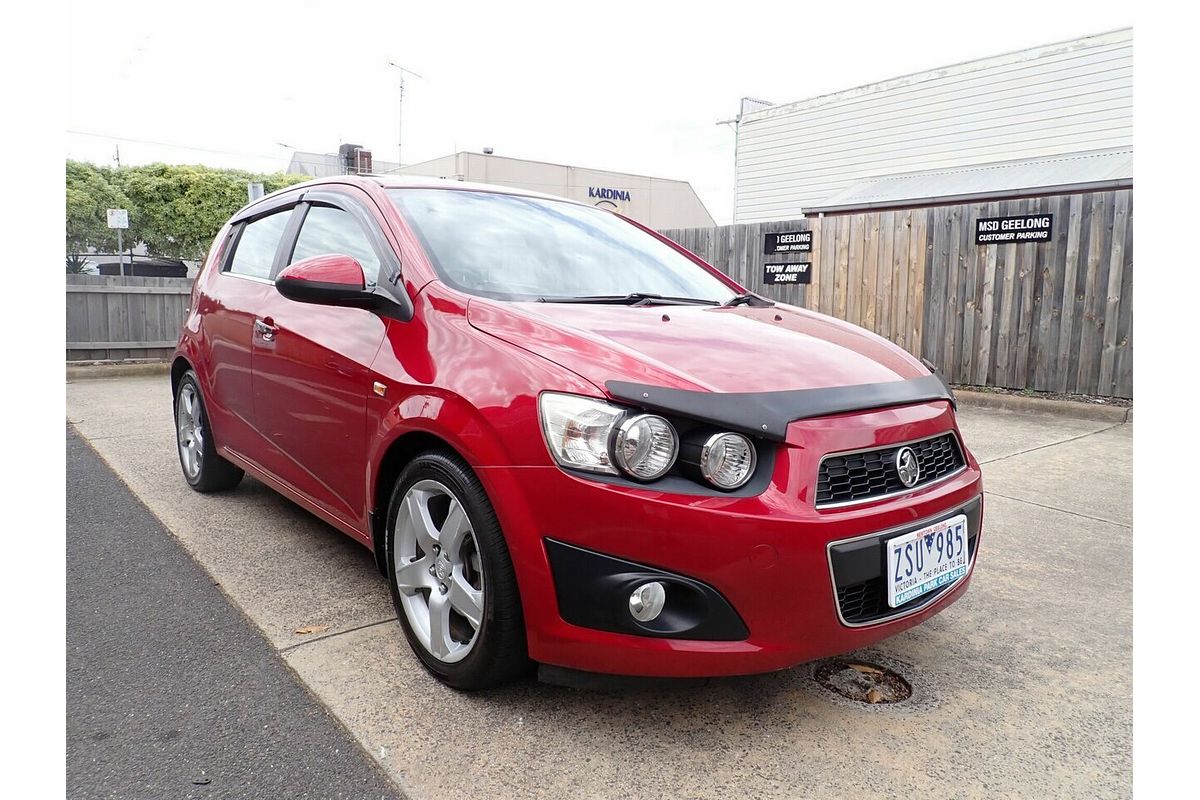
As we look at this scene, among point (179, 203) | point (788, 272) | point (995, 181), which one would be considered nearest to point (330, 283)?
point (788, 272)

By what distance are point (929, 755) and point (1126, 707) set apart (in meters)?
0.74

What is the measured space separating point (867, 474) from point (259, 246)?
3.08 meters

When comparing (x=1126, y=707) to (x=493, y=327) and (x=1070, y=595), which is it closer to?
(x=1070, y=595)

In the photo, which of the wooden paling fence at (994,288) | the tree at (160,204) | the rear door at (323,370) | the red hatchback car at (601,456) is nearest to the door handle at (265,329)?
the rear door at (323,370)

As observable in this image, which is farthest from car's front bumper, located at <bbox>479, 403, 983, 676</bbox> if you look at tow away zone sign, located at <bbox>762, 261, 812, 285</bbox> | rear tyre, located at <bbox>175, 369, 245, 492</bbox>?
tow away zone sign, located at <bbox>762, 261, 812, 285</bbox>

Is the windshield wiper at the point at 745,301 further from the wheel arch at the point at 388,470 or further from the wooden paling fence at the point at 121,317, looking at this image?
the wooden paling fence at the point at 121,317

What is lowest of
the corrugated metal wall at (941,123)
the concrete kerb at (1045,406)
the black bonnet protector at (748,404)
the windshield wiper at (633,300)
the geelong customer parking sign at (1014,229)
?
the concrete kerb at (1045,406)

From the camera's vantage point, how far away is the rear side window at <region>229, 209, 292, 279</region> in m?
3.65

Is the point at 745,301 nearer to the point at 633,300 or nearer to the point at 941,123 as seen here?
the point at 633,300

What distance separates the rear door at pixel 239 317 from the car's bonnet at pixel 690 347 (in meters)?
1.65

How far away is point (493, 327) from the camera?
2.26 m

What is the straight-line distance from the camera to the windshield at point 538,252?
2670 mm

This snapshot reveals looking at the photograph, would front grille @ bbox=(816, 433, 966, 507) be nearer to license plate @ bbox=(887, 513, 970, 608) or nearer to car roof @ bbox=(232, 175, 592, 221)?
license plate @ bbox=(887, 513, 970, 608)

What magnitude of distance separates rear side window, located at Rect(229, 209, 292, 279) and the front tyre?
1728 millimetres
